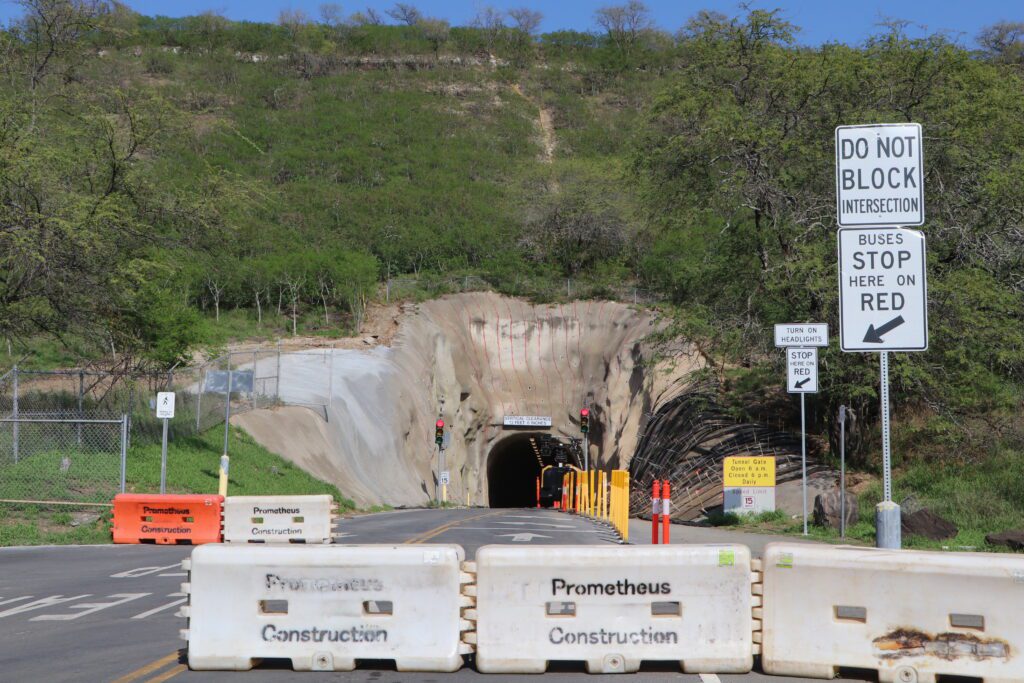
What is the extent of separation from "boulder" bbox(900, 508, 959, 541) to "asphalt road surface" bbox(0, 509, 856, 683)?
5.22 meters

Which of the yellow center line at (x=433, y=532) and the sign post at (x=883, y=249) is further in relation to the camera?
the yellow center line at (x=433, y=532)

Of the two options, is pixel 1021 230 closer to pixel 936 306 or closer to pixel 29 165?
pixel 936 306

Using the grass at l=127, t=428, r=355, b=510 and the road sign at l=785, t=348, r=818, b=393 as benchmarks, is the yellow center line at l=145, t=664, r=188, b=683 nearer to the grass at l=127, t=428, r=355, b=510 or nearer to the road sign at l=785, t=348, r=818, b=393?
the road sign at l=785, t=348, r=818, b=393

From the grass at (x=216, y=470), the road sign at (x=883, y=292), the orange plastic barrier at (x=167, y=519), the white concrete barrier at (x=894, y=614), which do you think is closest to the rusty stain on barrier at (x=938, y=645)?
the white concrete barrier at (x=894, y=614)

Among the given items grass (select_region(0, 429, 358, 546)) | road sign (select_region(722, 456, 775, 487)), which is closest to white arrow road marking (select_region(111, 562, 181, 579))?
grass (select_region(0, 429, 358, 546))

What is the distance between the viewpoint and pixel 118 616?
10.7m

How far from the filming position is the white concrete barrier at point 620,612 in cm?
774

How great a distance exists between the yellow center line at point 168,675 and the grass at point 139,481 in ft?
42.4

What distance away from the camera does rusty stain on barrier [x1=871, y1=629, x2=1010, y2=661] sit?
7.24 metres

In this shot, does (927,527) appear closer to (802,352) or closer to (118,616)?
(802,352)

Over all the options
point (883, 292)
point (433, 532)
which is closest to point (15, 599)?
point (433, 532)

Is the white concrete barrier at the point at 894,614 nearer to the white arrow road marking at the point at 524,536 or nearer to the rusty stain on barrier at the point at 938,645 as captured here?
the rusty stain on barrier at the point at 938,645

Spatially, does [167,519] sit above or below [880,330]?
below

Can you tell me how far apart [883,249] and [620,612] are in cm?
371
